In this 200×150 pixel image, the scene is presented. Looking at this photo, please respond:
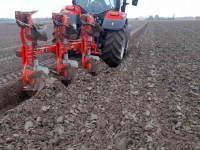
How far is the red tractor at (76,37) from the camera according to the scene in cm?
319

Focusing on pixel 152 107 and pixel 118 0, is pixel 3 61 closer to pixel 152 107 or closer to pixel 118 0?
pixel 118 0

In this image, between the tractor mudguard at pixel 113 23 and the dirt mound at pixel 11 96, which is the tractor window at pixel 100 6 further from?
Result: the dirt mound at pixel 11 96

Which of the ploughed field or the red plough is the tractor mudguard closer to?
the red plough

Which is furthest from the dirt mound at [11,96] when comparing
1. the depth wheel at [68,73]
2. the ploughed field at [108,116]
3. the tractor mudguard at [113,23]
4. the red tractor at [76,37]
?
the tractor mudguard at [113,23]

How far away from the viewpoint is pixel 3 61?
5.64 meters

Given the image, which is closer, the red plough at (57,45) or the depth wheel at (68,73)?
the red plough at (57,45)

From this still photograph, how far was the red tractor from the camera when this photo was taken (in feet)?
10.5

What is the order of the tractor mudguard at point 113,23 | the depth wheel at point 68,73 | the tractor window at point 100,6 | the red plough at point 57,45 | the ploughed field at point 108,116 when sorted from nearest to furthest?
1. the ploughed field at point 108,116
2. the red plough at point 57,45
3. the depth wheel at point 68,73
4. the tractor mudguard at point 113,23
5. the tractor window at point 100,6

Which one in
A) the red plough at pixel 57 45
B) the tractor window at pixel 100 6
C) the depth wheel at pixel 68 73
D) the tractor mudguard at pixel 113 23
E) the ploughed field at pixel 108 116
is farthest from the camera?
the tractor window at pixel 100 6

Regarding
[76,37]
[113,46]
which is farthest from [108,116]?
[113,46]

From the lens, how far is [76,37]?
14.3 feet

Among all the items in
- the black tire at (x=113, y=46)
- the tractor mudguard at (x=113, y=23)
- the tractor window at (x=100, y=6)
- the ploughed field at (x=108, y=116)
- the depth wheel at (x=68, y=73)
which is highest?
the tractor window at (x=100, y=6)

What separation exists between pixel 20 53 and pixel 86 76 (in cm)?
136

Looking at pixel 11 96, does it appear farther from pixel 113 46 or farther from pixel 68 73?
pixel 113 46
